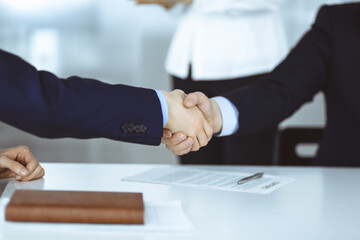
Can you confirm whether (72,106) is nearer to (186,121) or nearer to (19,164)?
(19,164)

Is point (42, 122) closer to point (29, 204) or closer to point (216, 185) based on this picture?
point (29, 204)

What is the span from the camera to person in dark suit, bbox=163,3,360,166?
167 centimetres

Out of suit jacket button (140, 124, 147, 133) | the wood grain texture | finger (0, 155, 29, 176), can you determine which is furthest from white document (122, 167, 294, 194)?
the wood grain texture

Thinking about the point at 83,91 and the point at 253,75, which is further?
the point at 253,75

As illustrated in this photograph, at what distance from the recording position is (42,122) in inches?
43.3

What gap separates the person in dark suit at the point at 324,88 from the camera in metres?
1.67

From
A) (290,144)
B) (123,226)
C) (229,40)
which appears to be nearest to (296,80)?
(290,144)

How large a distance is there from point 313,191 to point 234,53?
3.55ft

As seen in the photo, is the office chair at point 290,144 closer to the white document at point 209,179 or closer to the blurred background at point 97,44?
the white document at point 209,179

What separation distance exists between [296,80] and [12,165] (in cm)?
93

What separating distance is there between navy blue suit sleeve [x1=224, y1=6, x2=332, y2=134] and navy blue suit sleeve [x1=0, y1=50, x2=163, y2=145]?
1.70 feet

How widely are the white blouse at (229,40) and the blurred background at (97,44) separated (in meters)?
1.58

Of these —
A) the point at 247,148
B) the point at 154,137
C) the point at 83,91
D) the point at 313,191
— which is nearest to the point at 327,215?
the point at 313,191

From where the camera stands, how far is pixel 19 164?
1184 millimetres
